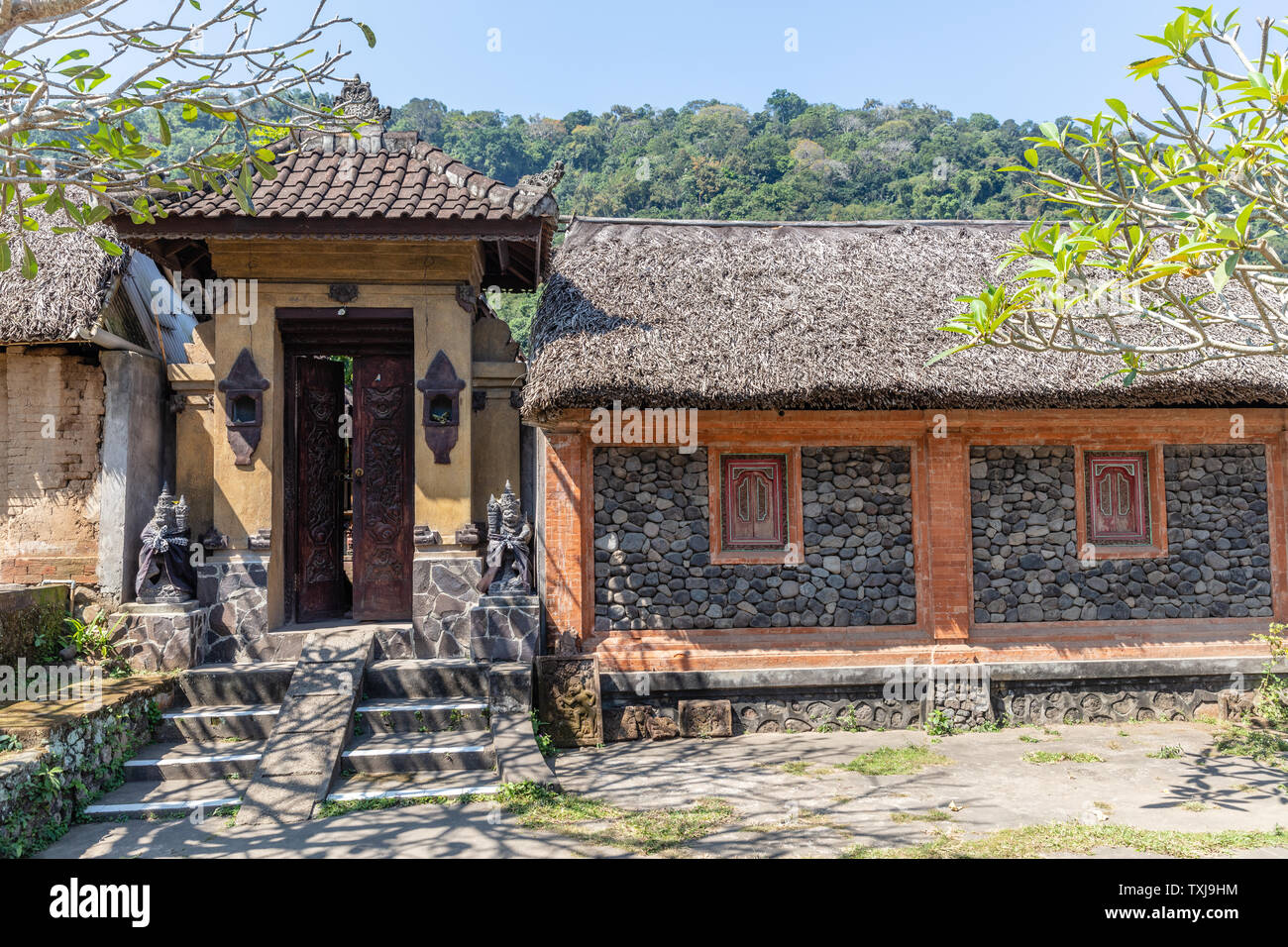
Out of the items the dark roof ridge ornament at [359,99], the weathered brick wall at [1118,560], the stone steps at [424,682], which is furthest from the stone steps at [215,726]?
the weathered brick wall at [1118,560]

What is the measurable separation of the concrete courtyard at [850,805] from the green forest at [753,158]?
2138 cm

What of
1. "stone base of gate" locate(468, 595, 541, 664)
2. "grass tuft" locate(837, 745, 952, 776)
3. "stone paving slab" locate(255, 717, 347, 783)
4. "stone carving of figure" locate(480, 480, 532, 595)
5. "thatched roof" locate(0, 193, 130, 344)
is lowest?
"grass tuft" locate(837, 745, 952, 776)

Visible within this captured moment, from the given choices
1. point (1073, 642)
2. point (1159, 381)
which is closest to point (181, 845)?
point (1073, 642)

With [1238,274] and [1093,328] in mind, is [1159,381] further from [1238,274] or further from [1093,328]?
[1238,274]

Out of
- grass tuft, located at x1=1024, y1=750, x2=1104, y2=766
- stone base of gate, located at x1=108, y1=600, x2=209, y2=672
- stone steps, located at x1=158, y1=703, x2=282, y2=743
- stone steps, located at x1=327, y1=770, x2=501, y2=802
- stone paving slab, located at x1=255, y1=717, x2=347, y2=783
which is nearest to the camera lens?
stone steps, located at x1=327, y1=770, x2=501, y2=802

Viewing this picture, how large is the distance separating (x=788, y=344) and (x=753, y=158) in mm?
32926

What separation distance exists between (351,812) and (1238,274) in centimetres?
662

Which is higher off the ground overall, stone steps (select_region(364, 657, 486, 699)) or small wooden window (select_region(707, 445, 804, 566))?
small wooden window (select_region(707, 445, 804, 566))

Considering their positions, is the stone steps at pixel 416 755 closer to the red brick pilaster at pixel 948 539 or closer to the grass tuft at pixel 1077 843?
the grass tuft at pixel 1077 843

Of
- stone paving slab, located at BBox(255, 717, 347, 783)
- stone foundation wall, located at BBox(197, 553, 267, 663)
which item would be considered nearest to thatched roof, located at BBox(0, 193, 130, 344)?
stone foundation wall, located at BBox(197, 553, 267, 663)

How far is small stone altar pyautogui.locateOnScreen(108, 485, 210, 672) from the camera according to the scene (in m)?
7.50

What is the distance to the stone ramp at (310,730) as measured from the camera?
Result: 5660 millimetres

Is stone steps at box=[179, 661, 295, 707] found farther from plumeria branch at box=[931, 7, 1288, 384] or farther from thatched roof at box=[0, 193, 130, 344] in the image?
plumeria branch at box=[931, 7, 1288, 384]

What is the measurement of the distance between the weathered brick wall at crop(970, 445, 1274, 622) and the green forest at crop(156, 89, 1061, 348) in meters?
20.0
